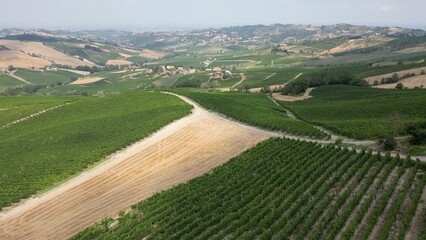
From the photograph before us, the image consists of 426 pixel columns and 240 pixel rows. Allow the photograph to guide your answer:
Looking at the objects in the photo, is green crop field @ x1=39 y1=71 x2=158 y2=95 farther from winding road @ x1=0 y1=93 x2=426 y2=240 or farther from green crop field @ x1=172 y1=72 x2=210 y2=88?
winding road @ x1=0 y1=93 x2=426 y2=240

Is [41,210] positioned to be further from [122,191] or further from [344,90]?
[344,90]

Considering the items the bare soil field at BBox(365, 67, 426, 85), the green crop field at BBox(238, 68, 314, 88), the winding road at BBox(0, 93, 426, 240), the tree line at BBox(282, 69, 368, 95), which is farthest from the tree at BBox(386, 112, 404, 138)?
the green crop field at BBox(238, 68, 314, 88)

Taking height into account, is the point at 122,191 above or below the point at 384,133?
below

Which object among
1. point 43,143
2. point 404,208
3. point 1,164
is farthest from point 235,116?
point 404,208

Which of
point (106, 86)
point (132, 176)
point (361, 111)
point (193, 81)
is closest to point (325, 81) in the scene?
point (361, 111)

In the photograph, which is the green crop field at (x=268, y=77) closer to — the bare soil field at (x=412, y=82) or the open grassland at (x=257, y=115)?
the bare soil field at (x=412, y=82)

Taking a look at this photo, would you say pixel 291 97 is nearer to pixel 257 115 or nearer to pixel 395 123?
pixel 257 115
